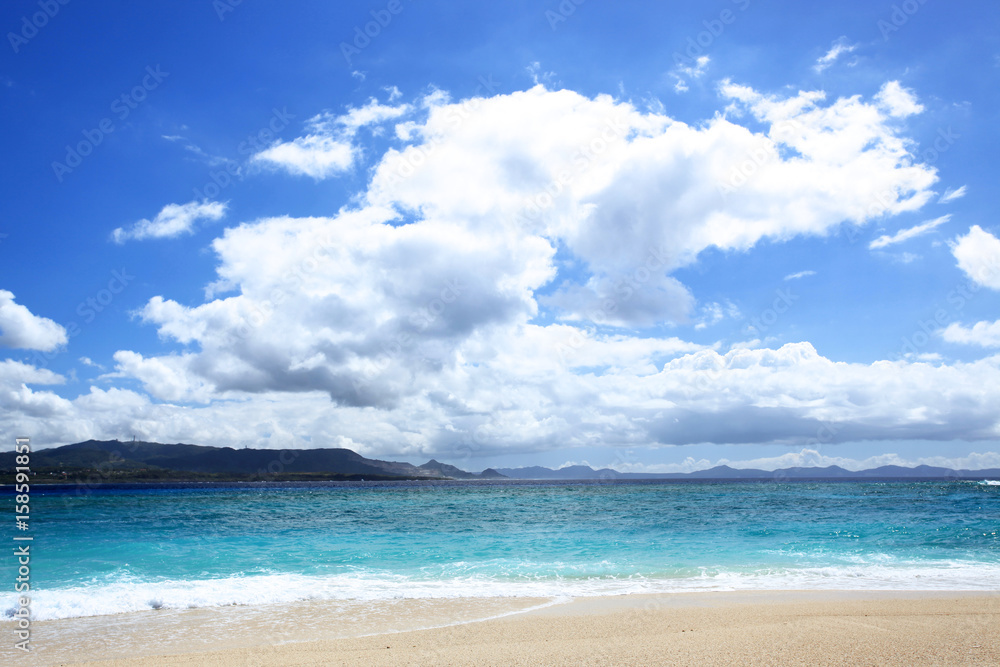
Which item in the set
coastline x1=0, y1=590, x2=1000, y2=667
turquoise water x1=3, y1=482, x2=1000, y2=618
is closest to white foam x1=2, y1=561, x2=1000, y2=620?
turquoise water x1=3, y1=482, x2=1000, y2=618

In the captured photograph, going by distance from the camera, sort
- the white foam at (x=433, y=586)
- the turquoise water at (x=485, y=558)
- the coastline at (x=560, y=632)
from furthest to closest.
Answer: the turquoise water at (x=485, y=558)
the white foam at (x=433, y=586)
the coastline at (x=560, y=632)

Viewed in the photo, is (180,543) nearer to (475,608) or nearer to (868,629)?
(475,608)

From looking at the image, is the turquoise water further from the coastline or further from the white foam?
the coastline

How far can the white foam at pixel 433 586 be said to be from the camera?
12445 mm

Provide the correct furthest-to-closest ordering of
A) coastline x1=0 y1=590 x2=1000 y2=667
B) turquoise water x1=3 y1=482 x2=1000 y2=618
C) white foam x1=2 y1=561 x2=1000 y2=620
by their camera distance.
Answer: turquoise water x1=3 y1=482 x2=1000 y2=618, white foam x1=2 y1=561 x2=1000 y2=620, coastline x1=0 y1=590 x2=1000 y2=667

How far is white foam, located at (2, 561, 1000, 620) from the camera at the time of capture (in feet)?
40.8

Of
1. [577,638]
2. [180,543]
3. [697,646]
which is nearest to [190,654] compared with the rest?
[577,638]

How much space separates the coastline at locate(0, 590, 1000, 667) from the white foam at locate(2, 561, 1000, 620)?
0.75 m

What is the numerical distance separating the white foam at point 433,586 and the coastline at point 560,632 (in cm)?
75

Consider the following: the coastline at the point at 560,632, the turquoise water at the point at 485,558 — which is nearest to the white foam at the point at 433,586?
the turquoise water at the point at 485,558

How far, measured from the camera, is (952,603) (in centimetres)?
1151

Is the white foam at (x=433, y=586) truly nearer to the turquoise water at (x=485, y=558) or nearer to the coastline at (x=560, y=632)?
the turquoise water at (x=485, y=558)

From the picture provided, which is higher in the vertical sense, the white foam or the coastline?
the coastline

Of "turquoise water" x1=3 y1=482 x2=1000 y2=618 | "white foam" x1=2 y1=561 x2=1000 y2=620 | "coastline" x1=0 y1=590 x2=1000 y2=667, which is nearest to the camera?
"coastline" x1=0 y1=590 x2=1000 y2=667
